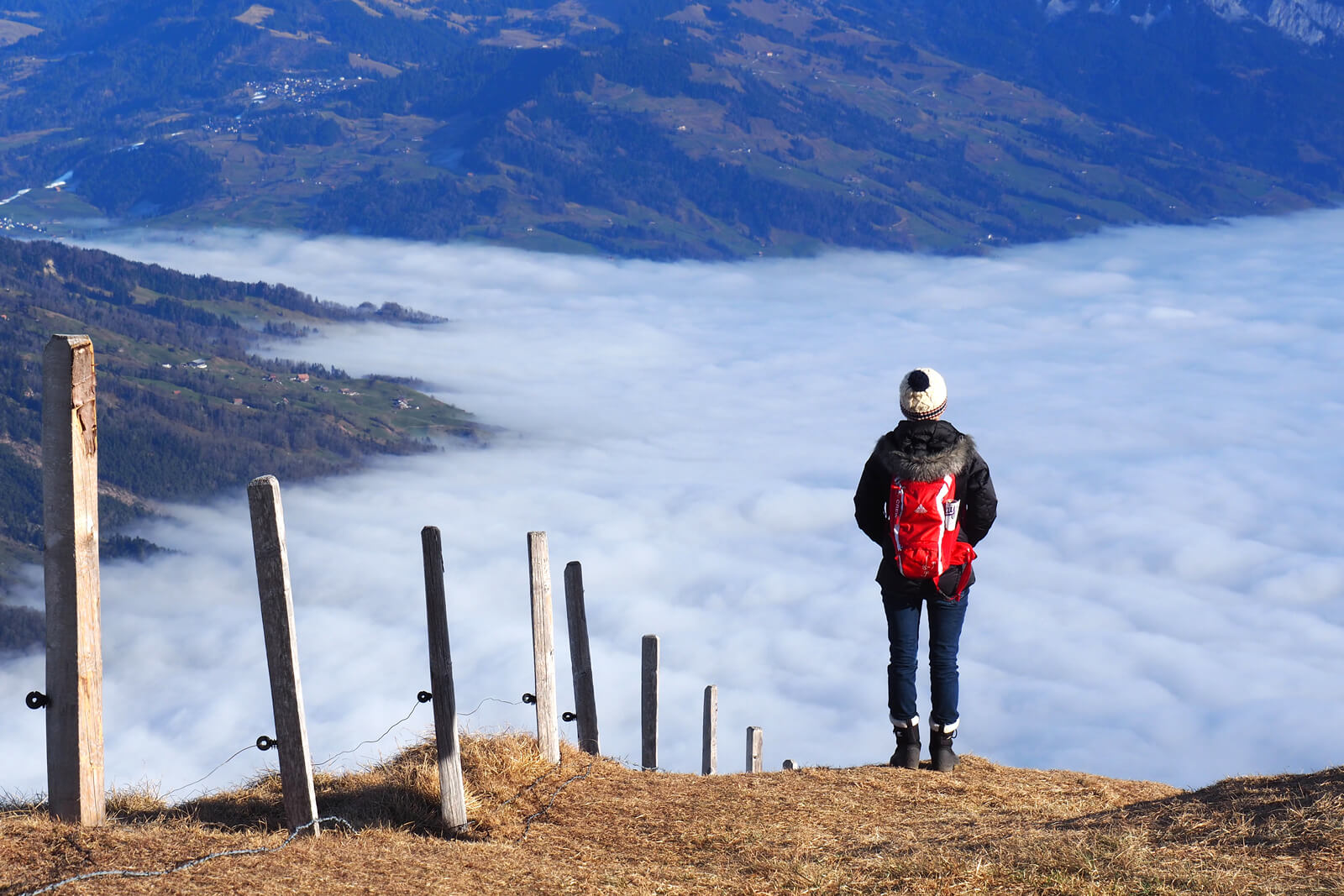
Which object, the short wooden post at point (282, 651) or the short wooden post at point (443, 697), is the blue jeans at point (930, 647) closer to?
the short wooden post at point (443, 697)

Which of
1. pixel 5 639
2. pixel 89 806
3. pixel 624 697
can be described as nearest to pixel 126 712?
pixel 5 639

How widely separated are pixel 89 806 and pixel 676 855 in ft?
14.8

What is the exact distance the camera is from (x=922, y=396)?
10797mm

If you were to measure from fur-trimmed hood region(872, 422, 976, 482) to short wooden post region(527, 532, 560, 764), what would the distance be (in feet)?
11.1

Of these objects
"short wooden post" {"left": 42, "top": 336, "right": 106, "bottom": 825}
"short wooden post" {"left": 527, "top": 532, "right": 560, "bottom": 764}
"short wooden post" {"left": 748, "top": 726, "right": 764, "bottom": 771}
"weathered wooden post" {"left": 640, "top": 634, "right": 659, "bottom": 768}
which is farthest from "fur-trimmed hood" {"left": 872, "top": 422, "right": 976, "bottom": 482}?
"short wooden post" {"left": 748, "top": 726, "right": 764, "bottom": 771}

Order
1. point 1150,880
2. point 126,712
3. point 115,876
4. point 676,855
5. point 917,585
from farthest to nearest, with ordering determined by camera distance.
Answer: point 126,712 → point 917,585 → point 676,855 → point 115,876 → point 1150,880

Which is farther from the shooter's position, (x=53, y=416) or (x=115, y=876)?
(x=53, y=416)

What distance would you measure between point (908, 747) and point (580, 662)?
3615mm

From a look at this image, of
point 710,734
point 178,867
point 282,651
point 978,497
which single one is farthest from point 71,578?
point 710,734

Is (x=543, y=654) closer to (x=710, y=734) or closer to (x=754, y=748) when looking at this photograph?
(x=710, y=734)

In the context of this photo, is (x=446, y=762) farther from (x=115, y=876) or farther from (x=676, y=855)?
(x=115, y=876)

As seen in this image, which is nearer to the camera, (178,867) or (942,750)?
(178,867)

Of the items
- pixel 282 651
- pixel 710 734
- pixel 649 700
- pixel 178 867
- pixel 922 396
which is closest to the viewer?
pixel 178 867

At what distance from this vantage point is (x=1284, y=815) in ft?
29.0
